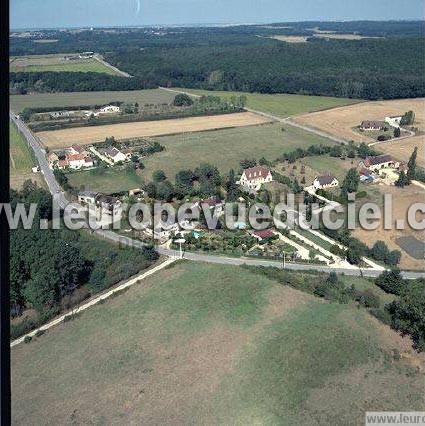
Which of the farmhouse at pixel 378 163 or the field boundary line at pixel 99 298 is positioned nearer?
the field boundary line at pixel 99 298

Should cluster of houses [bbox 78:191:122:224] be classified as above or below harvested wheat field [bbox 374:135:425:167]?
below

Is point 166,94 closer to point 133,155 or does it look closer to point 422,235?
point 133,155

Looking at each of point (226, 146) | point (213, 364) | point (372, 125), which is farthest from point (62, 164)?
point (372, 125)

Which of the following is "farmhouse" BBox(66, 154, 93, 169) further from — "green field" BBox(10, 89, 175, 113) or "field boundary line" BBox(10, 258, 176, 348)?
"green field" BBox(10, 89, 175, 113)

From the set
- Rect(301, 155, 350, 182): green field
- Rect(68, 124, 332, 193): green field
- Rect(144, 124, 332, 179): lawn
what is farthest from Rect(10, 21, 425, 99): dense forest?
Rect(301, 155, 350, 182): green field

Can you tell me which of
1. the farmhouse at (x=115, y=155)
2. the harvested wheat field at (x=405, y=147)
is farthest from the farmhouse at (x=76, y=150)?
the harvested wheat field at (x=405, y=147)

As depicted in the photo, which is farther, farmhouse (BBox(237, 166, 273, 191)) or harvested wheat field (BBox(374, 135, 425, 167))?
harvested wheat field (BBox(374, 135, 425, 167))

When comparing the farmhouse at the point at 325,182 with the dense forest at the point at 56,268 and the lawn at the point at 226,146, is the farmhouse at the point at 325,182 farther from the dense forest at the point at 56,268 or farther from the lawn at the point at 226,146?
the dense forest at the point at 56,268

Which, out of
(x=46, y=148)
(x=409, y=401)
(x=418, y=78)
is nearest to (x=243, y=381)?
(x=409, y=401)
